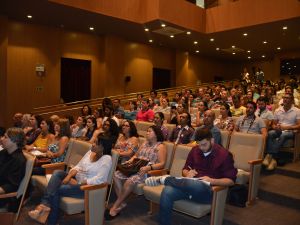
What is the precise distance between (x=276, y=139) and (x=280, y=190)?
3.29 ft

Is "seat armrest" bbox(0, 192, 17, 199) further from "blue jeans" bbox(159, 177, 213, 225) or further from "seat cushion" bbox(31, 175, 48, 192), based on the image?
"blue jeans" bbox(159, 177, 213, 225)

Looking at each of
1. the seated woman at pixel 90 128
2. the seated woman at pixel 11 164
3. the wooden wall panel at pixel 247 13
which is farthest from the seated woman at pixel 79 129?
the wooden wall panel at pixel 247 13

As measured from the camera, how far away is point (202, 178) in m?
2.79

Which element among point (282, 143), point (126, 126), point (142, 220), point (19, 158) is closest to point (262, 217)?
point (142, 220)

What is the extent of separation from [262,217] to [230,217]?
0.33 m

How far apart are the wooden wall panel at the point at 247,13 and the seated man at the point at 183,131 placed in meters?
6.06

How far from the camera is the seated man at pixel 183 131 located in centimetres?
443

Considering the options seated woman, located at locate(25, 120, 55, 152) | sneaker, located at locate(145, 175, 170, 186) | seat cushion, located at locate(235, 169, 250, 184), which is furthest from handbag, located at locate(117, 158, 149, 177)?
seated woman, located at locate(25, 120, 55, 152)

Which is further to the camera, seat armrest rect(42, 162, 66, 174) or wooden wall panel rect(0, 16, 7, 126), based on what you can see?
wooden wall panel rect(0, 16, 7, 126)

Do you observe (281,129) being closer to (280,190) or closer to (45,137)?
(280,190)

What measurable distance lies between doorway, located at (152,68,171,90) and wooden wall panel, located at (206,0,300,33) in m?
3.89

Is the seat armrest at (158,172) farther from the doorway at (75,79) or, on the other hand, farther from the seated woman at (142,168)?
the doorway at (75,79)

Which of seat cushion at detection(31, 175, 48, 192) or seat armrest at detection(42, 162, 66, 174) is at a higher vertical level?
seat armrest at detection(42, 162, 66, 174)

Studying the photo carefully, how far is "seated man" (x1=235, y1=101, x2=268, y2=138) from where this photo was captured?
438cm
